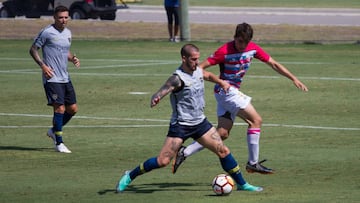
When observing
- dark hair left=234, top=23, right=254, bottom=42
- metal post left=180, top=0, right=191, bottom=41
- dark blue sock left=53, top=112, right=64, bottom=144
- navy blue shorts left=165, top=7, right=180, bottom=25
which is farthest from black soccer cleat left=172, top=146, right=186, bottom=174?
navy blue shorts left=165, top=7, right=180, bottom=25

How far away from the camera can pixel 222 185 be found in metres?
13.0

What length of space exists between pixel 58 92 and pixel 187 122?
4.43 meters

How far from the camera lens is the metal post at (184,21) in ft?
118

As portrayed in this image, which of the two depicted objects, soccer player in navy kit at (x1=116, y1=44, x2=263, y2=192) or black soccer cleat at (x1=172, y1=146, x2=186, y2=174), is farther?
black soccer cleat at (x1=172, y1=146, x2=186, y2=174)

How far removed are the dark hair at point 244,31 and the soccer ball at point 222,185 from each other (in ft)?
7.19

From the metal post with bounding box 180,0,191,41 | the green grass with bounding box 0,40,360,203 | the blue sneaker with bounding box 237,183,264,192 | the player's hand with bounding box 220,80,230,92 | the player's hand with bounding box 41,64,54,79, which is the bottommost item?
the metal post with bounding box 180,0,191,41

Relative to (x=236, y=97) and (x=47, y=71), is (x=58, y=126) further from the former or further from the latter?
(x=236, y=97)

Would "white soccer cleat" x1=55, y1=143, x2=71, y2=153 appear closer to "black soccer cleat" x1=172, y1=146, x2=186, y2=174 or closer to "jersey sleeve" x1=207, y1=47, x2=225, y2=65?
"black soccer cleat" x1=172, y1=146, x2=186, y2=174

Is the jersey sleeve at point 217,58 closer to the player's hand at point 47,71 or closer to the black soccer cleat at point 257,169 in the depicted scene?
the black soccer cleat at point 257,169

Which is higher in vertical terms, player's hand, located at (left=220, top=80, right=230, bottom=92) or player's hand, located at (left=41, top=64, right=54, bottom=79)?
player's hand, located at (left=220, top=80, right=230, bottom=92)

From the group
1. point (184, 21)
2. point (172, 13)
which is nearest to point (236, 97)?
point (184, 21)

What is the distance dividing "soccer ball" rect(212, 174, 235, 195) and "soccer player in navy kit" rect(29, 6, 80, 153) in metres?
4.47

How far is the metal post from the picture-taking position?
3606cm

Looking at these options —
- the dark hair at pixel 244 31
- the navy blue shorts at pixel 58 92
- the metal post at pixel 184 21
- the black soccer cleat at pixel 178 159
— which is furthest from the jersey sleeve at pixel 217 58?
the metal post at pixel 184 21
